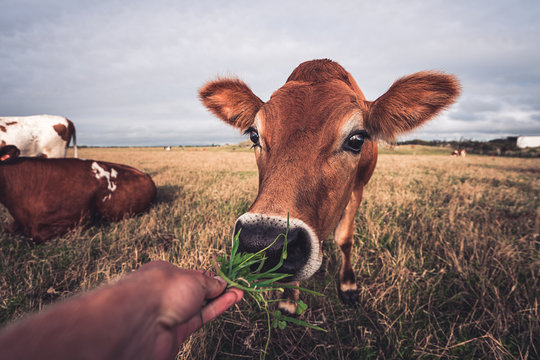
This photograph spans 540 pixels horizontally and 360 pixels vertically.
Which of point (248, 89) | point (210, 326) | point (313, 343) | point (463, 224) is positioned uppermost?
point (248, 89)

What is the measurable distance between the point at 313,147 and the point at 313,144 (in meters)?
0.03

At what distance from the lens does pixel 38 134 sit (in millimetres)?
8695

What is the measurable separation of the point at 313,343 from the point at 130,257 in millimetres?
2399

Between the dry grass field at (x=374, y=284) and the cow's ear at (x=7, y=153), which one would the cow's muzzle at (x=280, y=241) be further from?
the cow's ear at (x=7, y=153)

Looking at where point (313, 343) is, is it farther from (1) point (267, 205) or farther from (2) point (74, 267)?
(2) point (74, 267)

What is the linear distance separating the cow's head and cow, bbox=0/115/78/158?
9.49 metres

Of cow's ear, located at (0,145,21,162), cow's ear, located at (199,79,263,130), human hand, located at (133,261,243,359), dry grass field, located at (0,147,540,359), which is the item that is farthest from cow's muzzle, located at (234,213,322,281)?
cow's ear, located at (0,145,21,162)

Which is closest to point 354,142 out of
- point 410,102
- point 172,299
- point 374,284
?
point 410,102

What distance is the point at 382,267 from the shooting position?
109 inches

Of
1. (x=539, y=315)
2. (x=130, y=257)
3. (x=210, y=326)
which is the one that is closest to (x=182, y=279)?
(x=210, y=326)

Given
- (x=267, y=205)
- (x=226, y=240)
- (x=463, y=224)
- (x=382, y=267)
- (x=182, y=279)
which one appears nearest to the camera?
(x=182, y=279)

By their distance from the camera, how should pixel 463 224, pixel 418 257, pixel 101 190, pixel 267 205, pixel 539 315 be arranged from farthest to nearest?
pixel 101 190 → pixel 463 224 → pixel 418 257 → pixel 539 315 → pixel 267 205

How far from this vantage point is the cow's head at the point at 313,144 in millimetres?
1465

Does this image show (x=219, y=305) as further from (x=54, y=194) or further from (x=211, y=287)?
(x=54, y=194)
